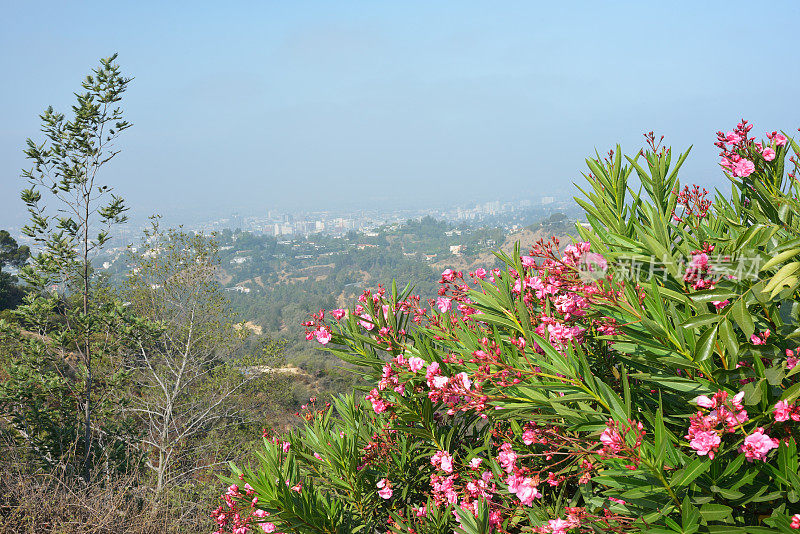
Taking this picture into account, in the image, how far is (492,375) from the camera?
1333 millimetres

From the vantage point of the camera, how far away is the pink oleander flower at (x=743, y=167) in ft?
4.82

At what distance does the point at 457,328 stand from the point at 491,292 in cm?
20

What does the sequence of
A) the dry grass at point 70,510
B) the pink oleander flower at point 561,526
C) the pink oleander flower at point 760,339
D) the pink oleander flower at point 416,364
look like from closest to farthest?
the pink oleander flower at point 760,339, the pink oleander flower at point 561,526, the pink oleander flower at point 416,364, the dry grass at point 70,510

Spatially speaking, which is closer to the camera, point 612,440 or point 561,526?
point 612,440

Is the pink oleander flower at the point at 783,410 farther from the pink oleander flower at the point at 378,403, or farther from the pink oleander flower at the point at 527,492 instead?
the pink oleander flower at the point at 378,403

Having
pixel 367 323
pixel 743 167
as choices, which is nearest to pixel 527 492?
pixel 367 323

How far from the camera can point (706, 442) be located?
0.96 metres

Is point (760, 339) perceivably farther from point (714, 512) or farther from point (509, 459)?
point (509, 459)

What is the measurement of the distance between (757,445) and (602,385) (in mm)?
313

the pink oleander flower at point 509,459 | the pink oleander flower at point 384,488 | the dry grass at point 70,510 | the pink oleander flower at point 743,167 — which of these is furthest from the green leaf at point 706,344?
the dry grass at point 70,510

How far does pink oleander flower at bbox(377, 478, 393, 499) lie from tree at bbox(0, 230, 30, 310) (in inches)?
765

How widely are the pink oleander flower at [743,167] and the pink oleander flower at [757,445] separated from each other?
88 centimetres

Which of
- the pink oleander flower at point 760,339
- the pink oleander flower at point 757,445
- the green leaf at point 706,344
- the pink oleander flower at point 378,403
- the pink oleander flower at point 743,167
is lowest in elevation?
the pink oleander flower at point 378,403

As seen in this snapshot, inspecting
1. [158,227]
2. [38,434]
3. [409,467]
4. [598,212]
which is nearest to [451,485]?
[409,467]
